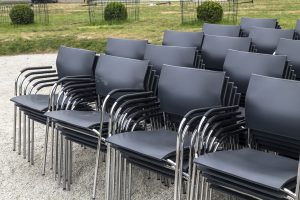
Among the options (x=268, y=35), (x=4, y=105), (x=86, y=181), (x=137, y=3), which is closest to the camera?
(x=86, y=181)

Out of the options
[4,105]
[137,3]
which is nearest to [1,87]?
[4,105]

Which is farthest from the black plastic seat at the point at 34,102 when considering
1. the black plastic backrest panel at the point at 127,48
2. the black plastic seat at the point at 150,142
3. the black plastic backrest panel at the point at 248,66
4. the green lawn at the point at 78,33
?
the green lawn at the point at 78,33

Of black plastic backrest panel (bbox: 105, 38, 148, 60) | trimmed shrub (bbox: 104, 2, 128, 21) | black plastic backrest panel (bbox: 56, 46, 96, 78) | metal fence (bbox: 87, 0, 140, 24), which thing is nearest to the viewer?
black plastic backrest panel (bbox: 56, 46, 96, 78)

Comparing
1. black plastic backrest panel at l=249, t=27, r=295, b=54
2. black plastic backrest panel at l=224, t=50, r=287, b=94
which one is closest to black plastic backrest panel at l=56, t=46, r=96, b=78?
black plastic backrest panel at l=224, t=50, r=287, b=94

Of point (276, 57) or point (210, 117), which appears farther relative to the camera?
point (276, 57)

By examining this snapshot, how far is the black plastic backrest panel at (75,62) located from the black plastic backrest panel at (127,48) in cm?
48

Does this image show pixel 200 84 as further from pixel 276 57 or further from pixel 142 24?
pixel 142 24

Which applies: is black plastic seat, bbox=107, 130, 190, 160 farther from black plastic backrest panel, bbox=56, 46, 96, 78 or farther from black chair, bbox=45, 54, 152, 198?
black plastic backrest panel, bbox=56, 46, 96, 78

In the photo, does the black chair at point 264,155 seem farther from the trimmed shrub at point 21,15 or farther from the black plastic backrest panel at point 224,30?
the trimmed shrub at point 21,15

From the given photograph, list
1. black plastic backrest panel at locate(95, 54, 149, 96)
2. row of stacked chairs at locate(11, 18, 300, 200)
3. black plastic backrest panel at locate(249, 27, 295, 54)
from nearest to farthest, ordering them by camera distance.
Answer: row of stacked chairs at locate(11, 18, 300, 200)
black plastic backrest panel at locate(95, 54, 149, 96)
black plastic backrest panel at locate(249, 27, 295, 54)

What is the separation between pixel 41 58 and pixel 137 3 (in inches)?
491

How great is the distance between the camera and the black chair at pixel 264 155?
263 cm

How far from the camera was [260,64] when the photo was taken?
3969 millimetres

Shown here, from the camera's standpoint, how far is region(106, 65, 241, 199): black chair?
3.12 metres
